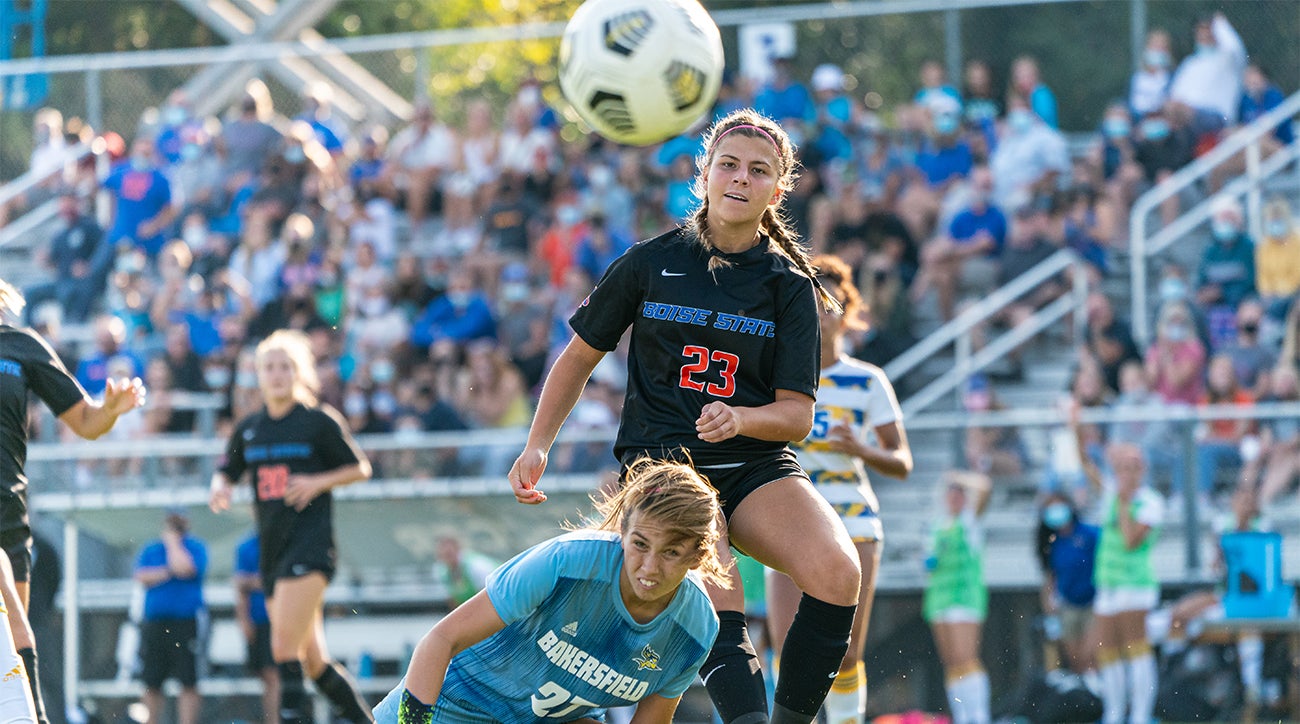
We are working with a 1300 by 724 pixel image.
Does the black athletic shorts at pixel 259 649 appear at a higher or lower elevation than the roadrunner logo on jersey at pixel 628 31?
lower

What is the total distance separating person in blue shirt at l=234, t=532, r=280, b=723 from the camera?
37.9ft

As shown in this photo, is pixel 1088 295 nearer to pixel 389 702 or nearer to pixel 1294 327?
pixel 1294 327

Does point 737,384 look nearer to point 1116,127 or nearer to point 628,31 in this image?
point 628,31

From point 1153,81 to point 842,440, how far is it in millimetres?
8132

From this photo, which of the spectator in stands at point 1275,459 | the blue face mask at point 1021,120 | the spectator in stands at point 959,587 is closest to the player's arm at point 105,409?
the spectator in stands at point 959,587

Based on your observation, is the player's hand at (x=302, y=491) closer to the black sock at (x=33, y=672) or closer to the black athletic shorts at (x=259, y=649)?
the black sock at (x=33, y=672)

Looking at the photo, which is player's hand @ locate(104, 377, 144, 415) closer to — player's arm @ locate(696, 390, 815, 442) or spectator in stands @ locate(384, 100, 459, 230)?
player's arm @ locate(696, 390, 815, 442)

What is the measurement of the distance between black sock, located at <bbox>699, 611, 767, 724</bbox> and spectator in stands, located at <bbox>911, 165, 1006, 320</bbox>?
843cm

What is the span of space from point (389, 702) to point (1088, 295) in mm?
8827

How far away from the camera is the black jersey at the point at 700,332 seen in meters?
5.21

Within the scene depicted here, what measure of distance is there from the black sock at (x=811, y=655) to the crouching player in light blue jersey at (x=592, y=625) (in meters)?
0.32

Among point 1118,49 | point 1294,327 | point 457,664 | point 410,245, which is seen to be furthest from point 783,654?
point 1118,49

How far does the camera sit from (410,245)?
50.9ft

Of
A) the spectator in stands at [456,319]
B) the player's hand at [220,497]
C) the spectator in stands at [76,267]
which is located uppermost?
the spectator in stands at [76,267]
